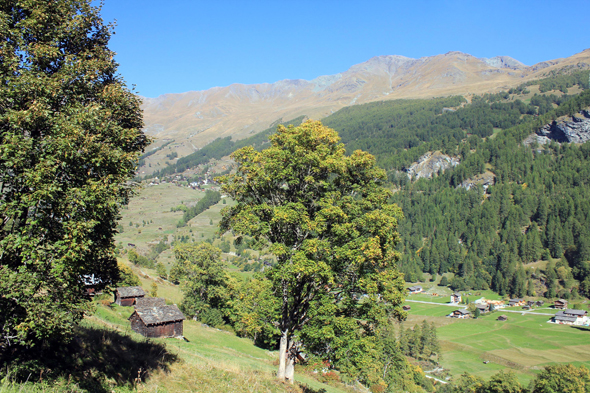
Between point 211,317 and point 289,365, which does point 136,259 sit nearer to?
point 211,317

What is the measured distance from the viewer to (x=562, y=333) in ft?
413

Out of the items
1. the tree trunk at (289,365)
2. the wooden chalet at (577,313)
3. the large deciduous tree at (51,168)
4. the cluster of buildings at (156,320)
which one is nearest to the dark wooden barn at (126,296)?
the cluster of buildings at (156,320)

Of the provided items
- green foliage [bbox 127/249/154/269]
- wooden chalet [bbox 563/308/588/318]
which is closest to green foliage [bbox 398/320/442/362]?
wooden chalet [bbox 563/308/588/318]

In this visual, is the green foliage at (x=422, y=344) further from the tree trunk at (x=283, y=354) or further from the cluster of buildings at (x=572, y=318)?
the tree trunk at (x=283, y=354)

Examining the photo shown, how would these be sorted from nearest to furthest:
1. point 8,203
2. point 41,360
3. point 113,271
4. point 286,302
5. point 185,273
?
point 8,203, point 41,360, point 113,271, point 286,302, point 185,273

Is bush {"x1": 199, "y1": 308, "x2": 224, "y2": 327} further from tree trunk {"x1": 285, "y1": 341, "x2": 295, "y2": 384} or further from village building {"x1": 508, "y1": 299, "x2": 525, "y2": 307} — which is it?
village building {"x1": 508, "y1": 299, "x2": 525, "y2": 307}

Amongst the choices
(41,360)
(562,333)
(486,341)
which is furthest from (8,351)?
(562,333)

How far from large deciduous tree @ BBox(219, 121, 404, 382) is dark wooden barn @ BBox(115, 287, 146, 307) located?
48.7 metres

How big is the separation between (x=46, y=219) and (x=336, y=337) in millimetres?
12125

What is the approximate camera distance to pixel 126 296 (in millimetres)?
58719

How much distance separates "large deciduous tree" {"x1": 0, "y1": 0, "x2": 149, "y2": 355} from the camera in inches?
365

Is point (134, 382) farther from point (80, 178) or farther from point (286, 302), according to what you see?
point (80, 178)

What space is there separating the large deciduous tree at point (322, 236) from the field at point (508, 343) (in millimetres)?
98221

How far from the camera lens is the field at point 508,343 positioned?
10119cm
